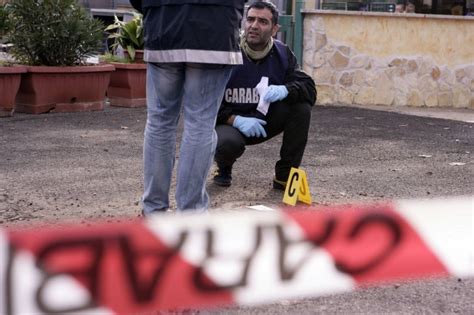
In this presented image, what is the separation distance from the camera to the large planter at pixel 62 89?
8570 mm

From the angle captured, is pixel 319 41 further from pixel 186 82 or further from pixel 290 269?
pixel 290 269

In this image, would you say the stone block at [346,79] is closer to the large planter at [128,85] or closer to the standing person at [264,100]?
the large planter at [128,85]

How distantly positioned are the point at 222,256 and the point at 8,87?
6758 mm

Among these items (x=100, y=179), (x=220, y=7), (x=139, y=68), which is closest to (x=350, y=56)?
(x=139, y=68)

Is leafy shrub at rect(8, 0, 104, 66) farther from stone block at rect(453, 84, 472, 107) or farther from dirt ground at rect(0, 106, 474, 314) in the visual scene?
stone block at rect(453, 84, 472, 107)

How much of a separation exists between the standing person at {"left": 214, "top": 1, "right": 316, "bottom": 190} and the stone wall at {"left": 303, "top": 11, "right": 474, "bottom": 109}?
5.06 meters

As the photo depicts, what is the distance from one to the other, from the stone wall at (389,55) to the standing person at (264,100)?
5060mm

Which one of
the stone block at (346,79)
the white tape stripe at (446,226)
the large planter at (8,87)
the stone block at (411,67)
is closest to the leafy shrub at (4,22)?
the large planter at (8,87)

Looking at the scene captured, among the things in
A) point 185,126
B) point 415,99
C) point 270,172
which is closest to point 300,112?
point 270,172

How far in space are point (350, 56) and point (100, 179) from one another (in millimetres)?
5452

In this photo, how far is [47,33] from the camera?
880cm

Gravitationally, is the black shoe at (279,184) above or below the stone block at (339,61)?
below

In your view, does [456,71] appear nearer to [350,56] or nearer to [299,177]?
[350,56]

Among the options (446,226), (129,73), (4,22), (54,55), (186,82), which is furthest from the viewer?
(129,73)
